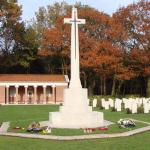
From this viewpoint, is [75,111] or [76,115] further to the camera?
[75,111]

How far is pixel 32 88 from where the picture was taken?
58625 mm

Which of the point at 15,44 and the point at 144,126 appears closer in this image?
the point at 144,126

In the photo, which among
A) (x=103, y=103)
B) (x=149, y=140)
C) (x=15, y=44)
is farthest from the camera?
(x=15, y=44)

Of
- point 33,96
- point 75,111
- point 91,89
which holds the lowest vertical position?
point 33,96

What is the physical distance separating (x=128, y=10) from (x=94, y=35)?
567cm

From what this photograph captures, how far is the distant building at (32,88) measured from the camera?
184 ft

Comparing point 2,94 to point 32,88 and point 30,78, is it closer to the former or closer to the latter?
point 30,78

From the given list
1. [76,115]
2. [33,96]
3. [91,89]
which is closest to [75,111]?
[76,115]

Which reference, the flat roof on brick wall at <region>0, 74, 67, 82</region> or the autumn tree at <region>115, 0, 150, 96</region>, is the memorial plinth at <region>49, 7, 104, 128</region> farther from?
the flat roof on brick wall at <region>0, 74, 67, 82</region>

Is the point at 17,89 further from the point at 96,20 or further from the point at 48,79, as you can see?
the point at 96,20

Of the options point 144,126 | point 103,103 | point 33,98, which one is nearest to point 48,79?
point 33,98

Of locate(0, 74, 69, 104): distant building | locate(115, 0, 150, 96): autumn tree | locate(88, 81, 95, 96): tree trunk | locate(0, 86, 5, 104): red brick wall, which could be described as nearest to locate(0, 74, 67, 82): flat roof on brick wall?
locate(0, 74, 69, 104): distant building

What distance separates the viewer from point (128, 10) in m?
56.4

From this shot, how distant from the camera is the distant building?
56.2 m
